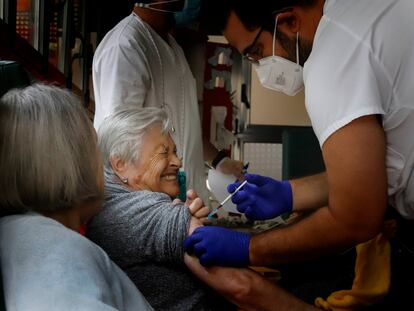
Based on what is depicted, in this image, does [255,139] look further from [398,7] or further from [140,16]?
[398,7]

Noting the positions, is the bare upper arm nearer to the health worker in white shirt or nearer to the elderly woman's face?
the health worker in white shirt

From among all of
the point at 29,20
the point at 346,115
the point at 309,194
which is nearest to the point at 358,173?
the point at 346,115

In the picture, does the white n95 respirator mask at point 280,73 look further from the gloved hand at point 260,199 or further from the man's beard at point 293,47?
the gloved hand at point 260,199

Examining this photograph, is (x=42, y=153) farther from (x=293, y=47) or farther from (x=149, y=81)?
(x=149, y=81)

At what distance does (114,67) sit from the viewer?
2033 millimetres

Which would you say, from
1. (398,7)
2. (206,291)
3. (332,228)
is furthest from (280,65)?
(206,291)

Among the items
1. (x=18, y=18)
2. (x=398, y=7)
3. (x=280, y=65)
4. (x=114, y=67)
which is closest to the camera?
(x=398, y=7)

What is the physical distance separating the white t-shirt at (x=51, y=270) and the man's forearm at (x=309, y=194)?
41.0 inches

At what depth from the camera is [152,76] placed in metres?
2.21

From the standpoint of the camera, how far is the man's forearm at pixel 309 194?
184cm

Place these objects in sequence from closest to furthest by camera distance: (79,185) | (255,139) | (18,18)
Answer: (79,185)
(18,18)
(255,139)

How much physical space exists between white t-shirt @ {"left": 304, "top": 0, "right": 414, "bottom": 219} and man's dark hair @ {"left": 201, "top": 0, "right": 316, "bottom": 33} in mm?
206

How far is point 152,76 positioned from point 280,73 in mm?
740

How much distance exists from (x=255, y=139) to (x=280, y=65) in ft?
10.4
